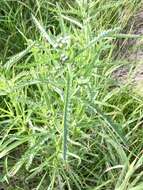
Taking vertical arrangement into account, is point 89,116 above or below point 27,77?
below

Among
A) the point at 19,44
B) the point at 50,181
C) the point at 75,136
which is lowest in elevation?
the point at 50,181

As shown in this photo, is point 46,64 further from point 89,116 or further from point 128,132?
point 128,132

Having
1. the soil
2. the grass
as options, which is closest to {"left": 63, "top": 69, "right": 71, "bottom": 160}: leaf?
the grass

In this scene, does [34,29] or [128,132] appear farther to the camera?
[34,29]

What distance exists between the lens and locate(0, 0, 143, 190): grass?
140 centimetres

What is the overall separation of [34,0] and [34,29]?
0.49ft

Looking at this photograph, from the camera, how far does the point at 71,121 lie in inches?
58.6

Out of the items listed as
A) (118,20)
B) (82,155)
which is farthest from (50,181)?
(118,20)

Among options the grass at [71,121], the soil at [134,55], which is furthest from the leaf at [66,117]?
the soil at [134,55]

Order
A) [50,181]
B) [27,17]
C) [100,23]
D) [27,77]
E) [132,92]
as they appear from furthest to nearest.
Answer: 1. [27,17]
2. [100,23]
3. [132,92]
4. [50,181]
5. [27,77]

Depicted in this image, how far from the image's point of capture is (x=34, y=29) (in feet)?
6.59

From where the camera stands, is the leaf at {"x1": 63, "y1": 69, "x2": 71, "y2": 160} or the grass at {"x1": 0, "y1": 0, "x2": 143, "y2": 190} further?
the grass at {"x1": 0, "y1": 0, "x2": 143, "y2": 190}

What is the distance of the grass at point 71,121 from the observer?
1404 mm

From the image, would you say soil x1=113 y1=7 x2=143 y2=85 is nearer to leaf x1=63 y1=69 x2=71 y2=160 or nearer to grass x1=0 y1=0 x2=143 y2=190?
grass x1=0 y1=0 x2=143 y2=190
